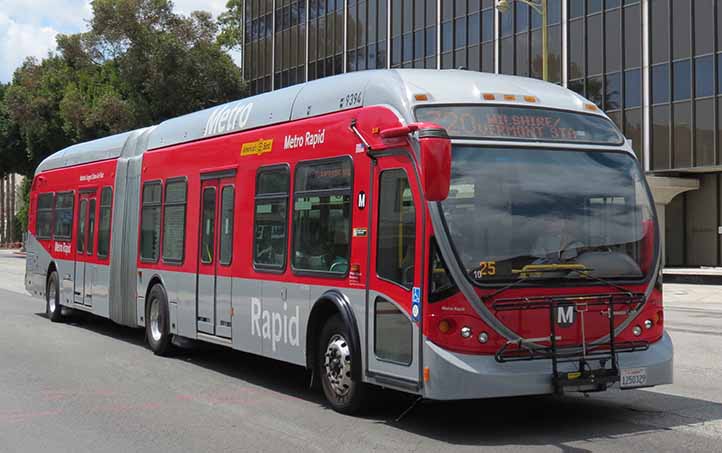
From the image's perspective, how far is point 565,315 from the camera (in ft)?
25.8

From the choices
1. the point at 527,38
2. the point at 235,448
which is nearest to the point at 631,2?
the point at 527,38

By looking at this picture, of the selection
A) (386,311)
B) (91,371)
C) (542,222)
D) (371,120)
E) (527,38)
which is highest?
(527,38)

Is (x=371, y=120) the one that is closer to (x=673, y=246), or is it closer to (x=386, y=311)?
(x=386, y=311)

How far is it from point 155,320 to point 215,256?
2.52 meters

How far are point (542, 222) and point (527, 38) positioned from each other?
1367 inches

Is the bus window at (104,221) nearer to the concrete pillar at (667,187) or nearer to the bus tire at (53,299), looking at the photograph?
the bus tire at (53,299)

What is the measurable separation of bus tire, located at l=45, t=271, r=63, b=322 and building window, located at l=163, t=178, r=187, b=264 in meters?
5.70

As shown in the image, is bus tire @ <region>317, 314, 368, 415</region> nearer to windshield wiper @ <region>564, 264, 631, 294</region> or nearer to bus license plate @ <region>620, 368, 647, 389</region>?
windshield wiper @ <region>564, 264, 631, 294</region>

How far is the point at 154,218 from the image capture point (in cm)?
1401

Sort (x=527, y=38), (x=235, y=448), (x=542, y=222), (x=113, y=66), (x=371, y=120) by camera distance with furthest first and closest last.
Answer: (x=113, y=66) → (x=527, y=38) → (x=371, y=120) → (x=542, y=222) → (x=235, y=448)

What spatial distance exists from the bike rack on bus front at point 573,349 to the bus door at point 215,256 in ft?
15.2

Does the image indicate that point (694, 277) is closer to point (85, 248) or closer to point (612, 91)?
point (612, 91)

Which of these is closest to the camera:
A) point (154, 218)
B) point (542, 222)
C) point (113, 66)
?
point (542, 222)

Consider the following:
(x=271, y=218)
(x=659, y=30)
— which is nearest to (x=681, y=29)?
(x=659, y=30)
